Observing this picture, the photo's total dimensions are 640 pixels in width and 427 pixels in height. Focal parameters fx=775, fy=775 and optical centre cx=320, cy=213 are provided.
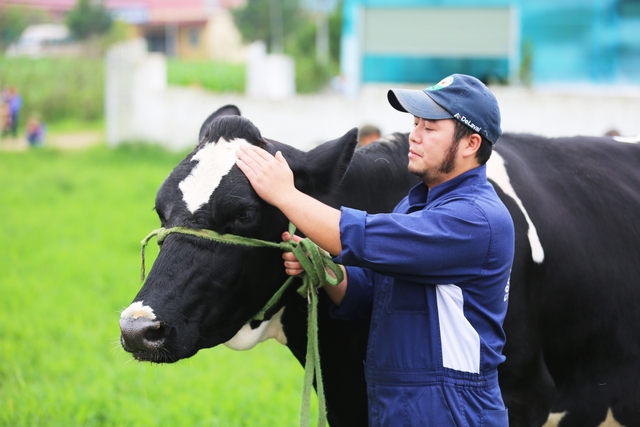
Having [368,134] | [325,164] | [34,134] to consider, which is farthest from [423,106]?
[34,134]

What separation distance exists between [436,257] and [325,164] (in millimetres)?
609

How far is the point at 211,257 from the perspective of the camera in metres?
2.44

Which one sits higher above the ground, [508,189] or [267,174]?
[267,174]

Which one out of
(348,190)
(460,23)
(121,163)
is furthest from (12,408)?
(460,23)

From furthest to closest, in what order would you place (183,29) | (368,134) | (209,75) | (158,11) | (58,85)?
(158,11) < (183,29) < (209,75) < (58,85) < (368,134)

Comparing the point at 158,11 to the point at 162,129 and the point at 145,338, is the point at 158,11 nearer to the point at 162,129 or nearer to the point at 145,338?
the point at 162,129

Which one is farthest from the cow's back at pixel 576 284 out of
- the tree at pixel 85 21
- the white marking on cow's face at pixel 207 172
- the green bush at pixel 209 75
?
the tree at pixel 85 21

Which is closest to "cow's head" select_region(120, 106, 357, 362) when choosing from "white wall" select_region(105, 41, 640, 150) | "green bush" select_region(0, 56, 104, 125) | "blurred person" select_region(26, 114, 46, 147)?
"white wall" select_region(105, 41, 640, 150)

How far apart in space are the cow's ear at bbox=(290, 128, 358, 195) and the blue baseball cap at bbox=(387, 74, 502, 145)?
31 cm

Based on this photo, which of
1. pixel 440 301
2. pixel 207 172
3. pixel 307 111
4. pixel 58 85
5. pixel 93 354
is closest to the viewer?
pixel 440 301

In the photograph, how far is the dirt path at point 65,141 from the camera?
62.7ft

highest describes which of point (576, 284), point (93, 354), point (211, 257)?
point (211, 257)

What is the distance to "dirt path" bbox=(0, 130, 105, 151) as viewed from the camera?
19125 mm

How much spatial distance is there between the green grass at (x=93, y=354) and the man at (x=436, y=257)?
79cm
